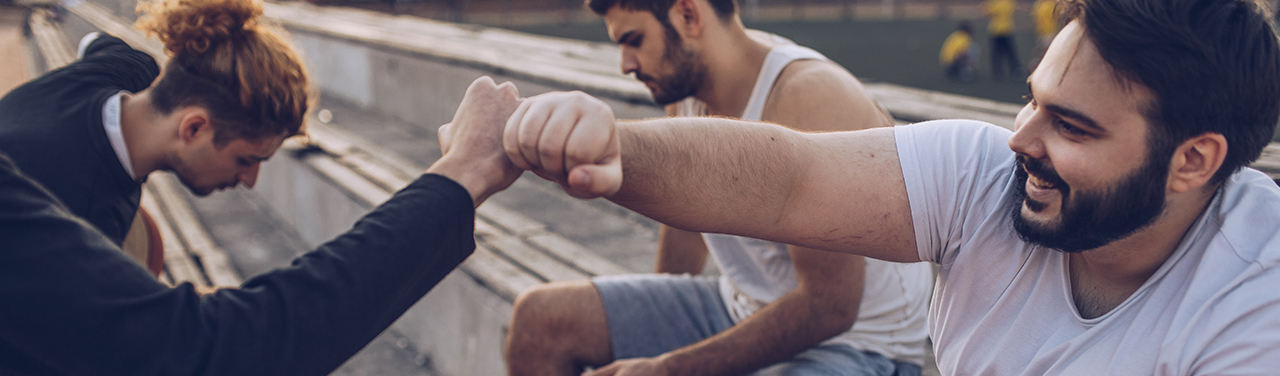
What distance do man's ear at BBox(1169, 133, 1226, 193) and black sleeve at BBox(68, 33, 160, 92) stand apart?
2.46m

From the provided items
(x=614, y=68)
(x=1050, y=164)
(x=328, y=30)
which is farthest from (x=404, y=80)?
(x=1050, y=164)

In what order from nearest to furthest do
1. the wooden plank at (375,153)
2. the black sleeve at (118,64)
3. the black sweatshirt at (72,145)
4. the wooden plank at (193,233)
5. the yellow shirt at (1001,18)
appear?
the black sweatshirt at (72,145) → the black sleeve at (118,64) → the wooden plank at (193,233) → the wooden plank at (375,153) → the yellow shirt at (1001,18)

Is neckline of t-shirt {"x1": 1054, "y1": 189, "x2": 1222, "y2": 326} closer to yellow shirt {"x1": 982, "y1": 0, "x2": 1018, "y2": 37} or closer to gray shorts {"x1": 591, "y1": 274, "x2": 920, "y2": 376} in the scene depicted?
gray shorts {"x1": 591, "y1": 274, "x2": 920, "y2": 376}

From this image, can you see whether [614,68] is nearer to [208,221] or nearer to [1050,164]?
[208,221]

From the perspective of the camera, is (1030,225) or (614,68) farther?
(614,68)

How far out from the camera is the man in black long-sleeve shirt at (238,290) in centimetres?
121

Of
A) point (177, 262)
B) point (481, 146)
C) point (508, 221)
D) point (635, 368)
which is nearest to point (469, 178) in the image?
point (481, 146)

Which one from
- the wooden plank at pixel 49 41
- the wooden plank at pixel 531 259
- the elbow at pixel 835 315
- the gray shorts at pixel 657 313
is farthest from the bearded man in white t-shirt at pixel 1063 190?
the wooden plank at pixel 49 41

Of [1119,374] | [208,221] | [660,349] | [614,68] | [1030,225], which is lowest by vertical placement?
[208,221]

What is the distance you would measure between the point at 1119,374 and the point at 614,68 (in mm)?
4867

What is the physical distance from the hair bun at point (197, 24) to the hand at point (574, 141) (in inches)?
44.9

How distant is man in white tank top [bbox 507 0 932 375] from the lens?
1919mm

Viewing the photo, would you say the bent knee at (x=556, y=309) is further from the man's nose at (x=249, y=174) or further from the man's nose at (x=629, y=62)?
the man's nose at (x=249, y=174)

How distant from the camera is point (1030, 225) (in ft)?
4.08
